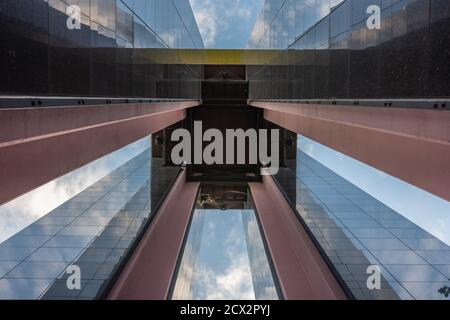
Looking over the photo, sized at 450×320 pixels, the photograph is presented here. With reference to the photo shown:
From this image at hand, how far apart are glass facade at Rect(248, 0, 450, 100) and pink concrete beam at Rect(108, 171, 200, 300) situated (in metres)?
6.40

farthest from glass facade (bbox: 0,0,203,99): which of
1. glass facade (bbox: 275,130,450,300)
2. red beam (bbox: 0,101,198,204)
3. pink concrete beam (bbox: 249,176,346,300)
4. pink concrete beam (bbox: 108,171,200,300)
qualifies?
glass facade (bbox: 275,130,450,300)

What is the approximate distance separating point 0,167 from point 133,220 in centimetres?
1360

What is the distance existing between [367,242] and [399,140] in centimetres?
1105

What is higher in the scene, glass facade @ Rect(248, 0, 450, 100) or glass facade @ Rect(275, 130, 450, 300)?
glass facade @ Rect(248, 0, 450, 100)

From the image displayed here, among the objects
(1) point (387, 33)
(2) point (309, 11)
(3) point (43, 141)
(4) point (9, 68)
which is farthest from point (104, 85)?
(2) point (309, 11)

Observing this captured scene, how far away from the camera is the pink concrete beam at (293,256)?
13352 mm

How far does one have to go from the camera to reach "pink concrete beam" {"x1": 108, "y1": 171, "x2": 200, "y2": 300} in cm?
1289

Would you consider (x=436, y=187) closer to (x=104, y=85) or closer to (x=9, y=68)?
(x=9, y=68)

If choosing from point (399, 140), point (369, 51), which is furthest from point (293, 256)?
point (399, 140)

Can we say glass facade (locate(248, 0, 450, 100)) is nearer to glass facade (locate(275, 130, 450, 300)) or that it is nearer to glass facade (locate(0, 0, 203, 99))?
glass facade (locate(0, 0, 203, 99))

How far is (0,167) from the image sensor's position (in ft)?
13.9

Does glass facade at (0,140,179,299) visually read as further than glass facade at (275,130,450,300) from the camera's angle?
No

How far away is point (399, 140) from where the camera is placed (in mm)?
5629
